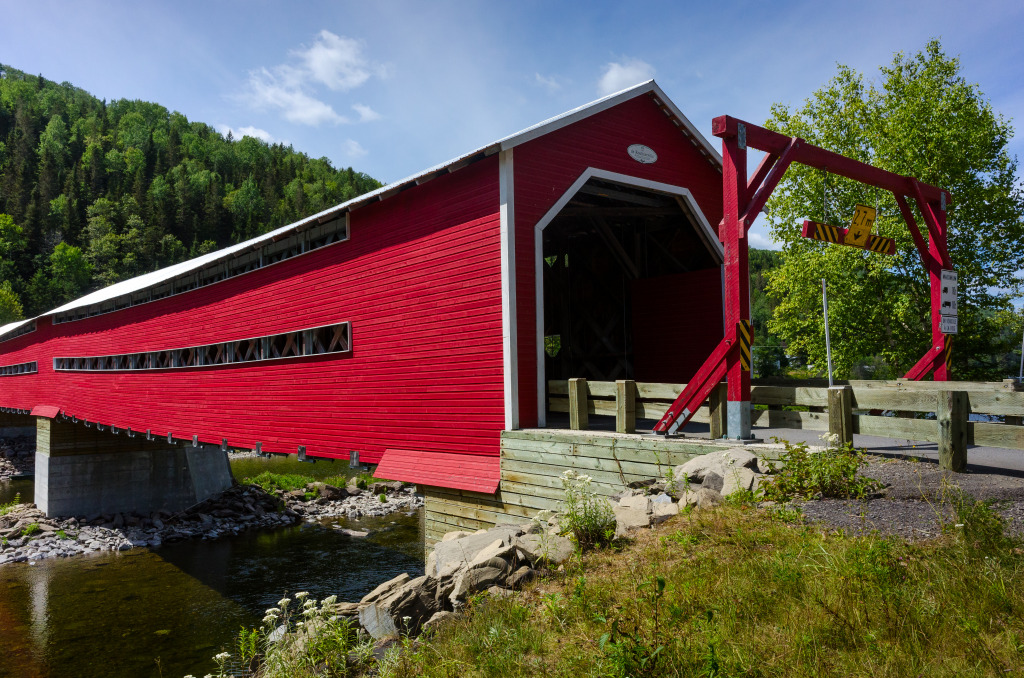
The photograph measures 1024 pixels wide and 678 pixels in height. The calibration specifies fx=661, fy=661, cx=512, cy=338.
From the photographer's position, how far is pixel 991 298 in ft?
63.3

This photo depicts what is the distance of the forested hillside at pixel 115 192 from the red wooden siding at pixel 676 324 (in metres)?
70.8

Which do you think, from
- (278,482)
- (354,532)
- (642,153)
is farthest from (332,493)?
(642,153)

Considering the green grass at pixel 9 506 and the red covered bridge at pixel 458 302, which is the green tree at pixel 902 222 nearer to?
the red covered bridge at pixel 458 302

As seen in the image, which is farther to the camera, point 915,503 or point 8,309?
point 8,309

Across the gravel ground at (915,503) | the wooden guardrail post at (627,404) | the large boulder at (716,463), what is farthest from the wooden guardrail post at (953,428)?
the wooden guardrail post at (627,404)

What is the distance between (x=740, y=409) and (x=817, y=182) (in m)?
17.6

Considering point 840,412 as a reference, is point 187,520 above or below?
below

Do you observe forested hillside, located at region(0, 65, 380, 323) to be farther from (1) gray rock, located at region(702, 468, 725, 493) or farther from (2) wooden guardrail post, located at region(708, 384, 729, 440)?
(1) gray rock, located at region(702, 468, 725, 493)

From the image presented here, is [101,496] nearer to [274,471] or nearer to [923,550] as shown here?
[274,471]

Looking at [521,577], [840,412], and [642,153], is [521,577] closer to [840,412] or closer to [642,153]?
[840,412]

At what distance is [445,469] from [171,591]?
38.0ft

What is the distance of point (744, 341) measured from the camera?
Answer: 7316 mm

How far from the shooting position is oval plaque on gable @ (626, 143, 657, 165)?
34.4 ft

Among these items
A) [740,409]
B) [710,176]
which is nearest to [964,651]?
[740,409]
